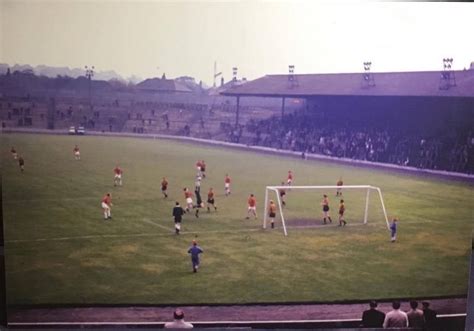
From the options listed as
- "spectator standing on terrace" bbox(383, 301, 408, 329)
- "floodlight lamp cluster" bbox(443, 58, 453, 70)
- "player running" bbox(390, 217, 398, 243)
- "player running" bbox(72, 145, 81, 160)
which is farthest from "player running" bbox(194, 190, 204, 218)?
"floodlight lamp cluster" bbox(443, 58, 453, 70)

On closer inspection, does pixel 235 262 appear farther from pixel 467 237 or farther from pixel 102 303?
pixel 467 237

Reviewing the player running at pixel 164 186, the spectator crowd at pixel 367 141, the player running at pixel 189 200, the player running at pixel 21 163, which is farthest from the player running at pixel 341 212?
the player running at pixel 21 163

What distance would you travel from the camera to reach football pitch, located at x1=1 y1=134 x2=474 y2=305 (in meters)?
10.2

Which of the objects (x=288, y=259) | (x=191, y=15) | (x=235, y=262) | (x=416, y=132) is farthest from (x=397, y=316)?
(x=191, y=15)

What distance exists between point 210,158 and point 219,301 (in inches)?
112

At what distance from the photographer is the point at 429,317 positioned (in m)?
9.90

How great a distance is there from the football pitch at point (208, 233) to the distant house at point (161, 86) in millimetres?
1114

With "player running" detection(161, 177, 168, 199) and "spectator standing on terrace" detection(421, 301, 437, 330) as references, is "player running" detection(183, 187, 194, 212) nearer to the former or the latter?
"player running" detection(161, 177, 168, 199)

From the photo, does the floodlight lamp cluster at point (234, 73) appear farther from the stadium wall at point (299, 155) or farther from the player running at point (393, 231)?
the player running at point (393, 231)

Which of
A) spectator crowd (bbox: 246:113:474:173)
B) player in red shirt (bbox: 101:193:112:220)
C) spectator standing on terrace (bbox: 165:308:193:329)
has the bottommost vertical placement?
spectator standing on terrace (bbox: 165:308:193:329)

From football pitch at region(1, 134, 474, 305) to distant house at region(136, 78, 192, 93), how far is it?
1114 millimetres

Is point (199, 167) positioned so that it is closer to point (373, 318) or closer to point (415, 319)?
point (373, 318)

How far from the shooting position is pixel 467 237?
1148 cm

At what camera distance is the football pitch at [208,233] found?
33.4 ft
